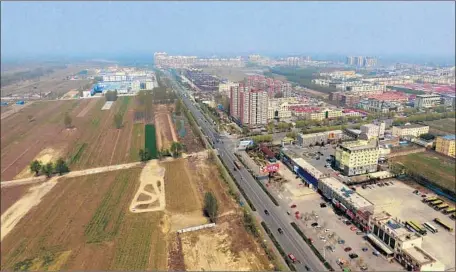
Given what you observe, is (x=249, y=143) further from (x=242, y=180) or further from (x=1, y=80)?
(x=1, y=80)

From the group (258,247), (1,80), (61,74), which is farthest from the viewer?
(61,74)

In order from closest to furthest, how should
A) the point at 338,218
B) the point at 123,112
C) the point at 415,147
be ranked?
1. the point at 338,218
2. the point at 415,147
3. the point at 123,112

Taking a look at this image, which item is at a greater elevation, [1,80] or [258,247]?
[1,80]

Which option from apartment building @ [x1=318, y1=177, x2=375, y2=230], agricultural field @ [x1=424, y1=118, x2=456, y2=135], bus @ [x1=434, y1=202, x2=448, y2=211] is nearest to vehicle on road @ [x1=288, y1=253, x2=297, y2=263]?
apartment building @ [x1=318, y1=177, x2=375, y2=230]

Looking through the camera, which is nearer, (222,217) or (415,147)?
(222,217)

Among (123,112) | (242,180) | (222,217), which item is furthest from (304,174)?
(123,112)

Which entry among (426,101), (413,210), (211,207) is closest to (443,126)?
(426,101)

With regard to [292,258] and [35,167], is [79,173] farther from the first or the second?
[292,258]
